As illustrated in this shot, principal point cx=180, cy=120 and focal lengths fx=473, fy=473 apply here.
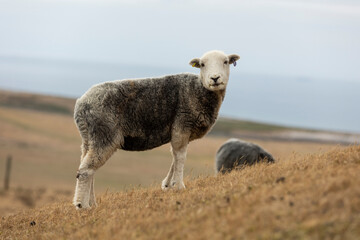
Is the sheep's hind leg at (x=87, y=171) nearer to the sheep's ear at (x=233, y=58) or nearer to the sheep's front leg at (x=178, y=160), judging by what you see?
the sheep's front leg at (x=178, y=160)

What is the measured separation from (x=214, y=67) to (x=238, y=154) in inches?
235

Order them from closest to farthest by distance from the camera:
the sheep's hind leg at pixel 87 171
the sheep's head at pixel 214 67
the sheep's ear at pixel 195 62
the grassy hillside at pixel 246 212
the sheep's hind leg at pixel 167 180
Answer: the grassy hillside at pixel 246 212, the sheep's hind leg at pixel 87 171, the sheep's head at pixel 214 67, the sheep's ear at pixel 195 62, the sheep's hind leg at pixel 167 180

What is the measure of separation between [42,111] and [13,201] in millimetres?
44523

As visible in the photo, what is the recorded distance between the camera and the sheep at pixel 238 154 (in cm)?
1559

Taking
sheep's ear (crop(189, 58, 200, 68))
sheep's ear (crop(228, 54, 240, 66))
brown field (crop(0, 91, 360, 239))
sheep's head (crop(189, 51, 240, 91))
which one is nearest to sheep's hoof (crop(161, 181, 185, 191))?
brown field (crop(0, 91, 360, 239))

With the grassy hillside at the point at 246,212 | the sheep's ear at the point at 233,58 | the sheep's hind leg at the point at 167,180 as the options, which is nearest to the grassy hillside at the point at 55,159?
the sheep's hind leg at the point at 167,180

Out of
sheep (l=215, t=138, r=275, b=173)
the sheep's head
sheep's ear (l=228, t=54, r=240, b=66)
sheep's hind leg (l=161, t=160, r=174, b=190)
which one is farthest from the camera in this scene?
sheep (l=215, t=138, r=275, b=173)

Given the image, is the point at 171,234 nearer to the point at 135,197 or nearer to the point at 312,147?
the point at 135,197

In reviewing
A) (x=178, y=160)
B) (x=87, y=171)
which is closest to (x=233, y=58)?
(x=178, y=160)

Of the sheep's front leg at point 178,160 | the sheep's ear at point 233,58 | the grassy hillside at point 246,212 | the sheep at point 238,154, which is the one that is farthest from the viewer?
the sheep at point 238,154

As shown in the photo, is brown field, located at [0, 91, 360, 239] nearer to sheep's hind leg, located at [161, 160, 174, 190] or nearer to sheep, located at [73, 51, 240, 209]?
sheep's hind leg, located at [161, 160, 174, 190]

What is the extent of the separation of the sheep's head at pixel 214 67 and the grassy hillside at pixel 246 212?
6.85ft

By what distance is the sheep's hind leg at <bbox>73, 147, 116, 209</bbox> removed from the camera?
32.9 ft

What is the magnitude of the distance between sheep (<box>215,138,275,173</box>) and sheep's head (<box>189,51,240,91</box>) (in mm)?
5299
